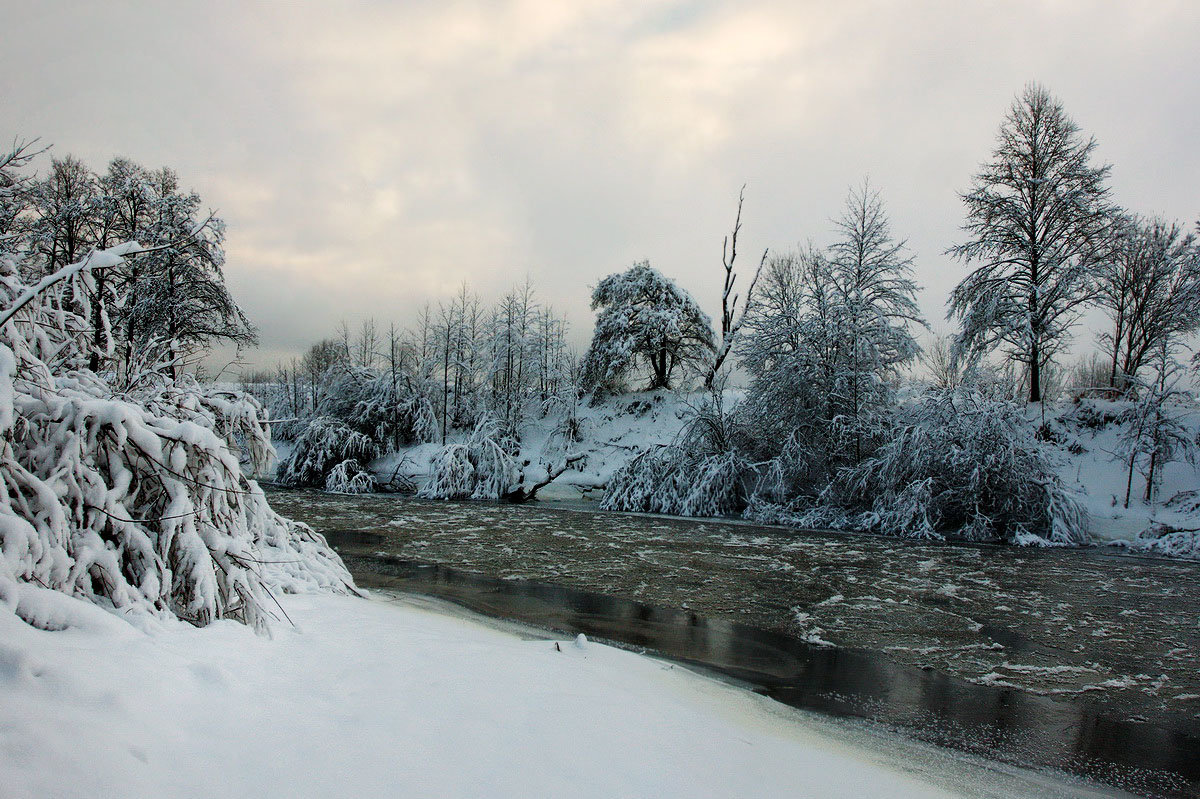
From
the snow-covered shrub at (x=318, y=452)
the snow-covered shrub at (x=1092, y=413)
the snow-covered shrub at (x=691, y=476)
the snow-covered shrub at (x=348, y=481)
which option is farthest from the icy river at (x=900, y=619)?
the snow-covered shrub at (x=318, y=452)

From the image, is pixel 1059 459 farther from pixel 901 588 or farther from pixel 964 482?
pixel 901 588

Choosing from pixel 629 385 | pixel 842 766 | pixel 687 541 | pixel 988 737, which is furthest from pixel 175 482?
pixel 629 385

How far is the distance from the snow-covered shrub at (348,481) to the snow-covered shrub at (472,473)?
231 centimetres

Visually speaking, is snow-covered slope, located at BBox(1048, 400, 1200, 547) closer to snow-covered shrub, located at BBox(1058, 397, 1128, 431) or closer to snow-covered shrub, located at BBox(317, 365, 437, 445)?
snow-covered shrub, located at BBox(1058, 397, 1128, 431)

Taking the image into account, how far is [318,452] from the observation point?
22344 millimetres

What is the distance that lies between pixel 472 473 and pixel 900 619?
15.8 meters

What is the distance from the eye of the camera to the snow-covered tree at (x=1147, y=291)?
66.0 feet

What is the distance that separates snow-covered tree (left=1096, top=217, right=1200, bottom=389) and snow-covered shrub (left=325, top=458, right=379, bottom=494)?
25.2 meters

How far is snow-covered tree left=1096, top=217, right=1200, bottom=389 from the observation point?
20.1m

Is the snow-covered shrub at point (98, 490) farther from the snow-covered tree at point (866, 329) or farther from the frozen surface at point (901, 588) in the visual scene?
the snow-covered tree at point (866, 329)

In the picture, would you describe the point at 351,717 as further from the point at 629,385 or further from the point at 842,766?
the point at 629,385

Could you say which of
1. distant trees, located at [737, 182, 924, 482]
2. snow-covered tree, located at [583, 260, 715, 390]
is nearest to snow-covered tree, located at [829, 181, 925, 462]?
distant trees, located at [737, 182, 924, 482]

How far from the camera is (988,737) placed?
12.9 feet

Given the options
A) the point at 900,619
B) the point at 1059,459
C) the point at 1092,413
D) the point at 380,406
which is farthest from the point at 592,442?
the point at 900,619
